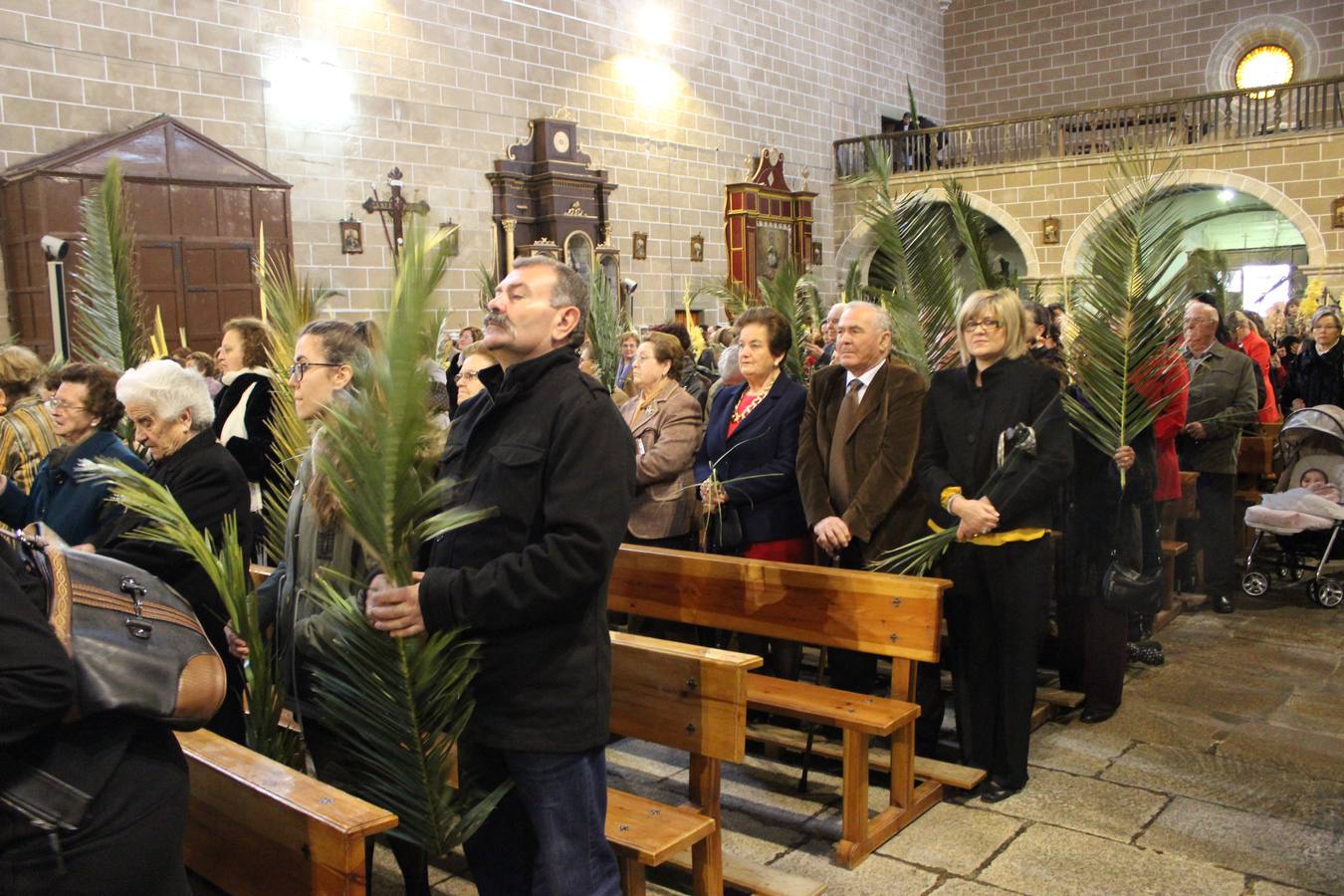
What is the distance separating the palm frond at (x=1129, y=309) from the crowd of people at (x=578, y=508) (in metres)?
0.09

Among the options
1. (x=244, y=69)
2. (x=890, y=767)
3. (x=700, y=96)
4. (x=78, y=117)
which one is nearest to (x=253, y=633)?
(x=890, y=767)

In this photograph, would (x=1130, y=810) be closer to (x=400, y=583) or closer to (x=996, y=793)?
(x=996, y=793)

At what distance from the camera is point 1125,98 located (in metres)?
18.2

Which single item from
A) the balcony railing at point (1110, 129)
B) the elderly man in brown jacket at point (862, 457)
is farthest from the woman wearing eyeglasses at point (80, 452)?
the balcony railing at point (1110, 129)

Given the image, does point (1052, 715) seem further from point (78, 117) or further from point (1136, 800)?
point (78, 117)

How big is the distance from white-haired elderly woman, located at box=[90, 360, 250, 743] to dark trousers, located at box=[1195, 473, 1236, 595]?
14.4ft

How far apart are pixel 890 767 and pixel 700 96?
12496 millimetres

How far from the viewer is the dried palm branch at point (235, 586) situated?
1.95 metres

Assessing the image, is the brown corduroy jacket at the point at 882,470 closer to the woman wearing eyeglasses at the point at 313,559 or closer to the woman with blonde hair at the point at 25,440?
the woman wearing eyeglasses at the point at 313,559

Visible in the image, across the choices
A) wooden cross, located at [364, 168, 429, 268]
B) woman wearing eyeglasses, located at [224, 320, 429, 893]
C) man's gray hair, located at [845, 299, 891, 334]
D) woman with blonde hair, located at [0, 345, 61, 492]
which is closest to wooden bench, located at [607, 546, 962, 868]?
man's gray hair, located at [845, 299, 891, 334]

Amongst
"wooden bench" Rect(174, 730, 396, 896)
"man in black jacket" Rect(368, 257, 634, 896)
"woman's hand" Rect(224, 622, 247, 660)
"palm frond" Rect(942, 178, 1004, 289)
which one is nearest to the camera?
"wooden bench" Rect(174, 730, 396, 896)

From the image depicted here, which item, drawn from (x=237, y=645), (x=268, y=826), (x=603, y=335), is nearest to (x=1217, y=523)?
(x=603, y=335)

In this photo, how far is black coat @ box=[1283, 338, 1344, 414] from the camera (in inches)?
236

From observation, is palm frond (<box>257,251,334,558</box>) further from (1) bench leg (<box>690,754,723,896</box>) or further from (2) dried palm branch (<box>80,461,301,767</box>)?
(1) bench leg (<box>690,754,723,896</box>)
